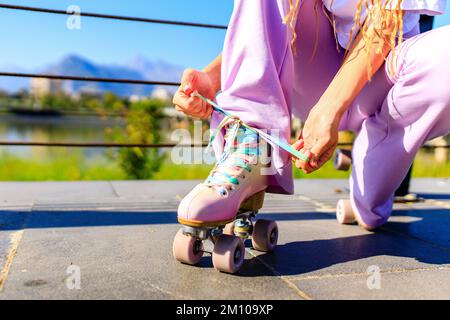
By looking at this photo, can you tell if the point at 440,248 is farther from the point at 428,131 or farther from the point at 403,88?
the point at 403,88

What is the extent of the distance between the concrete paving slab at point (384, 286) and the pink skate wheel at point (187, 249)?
21 centimetres

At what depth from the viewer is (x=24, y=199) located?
1.72 meters

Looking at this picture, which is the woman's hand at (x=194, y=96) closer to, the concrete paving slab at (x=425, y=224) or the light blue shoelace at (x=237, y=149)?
the light blue shoelace at (x=237, y=149)

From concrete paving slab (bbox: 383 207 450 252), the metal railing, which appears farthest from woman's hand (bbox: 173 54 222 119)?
the metal railing

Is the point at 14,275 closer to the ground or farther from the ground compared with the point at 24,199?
farther from the ground

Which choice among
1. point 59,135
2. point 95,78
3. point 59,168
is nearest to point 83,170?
point 59,168

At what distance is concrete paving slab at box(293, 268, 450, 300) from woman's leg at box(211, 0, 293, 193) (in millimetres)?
272

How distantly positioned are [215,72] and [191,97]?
6.6 inches

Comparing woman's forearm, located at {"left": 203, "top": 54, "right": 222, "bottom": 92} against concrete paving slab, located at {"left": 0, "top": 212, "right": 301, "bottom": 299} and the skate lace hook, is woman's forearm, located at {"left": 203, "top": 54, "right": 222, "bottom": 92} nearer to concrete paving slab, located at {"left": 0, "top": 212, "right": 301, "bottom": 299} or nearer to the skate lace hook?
the skate lace hook

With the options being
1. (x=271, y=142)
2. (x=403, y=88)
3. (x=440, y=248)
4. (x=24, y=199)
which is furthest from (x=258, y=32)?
(x=24, y=199)

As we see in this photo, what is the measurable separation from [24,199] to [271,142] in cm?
109

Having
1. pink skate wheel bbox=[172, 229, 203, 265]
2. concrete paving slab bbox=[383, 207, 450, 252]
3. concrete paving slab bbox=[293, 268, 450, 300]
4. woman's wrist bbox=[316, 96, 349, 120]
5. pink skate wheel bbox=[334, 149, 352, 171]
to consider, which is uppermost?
woman's wrist bbox=[316, 96, 349, 120]

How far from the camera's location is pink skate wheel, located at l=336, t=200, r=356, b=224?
142 centimetres
